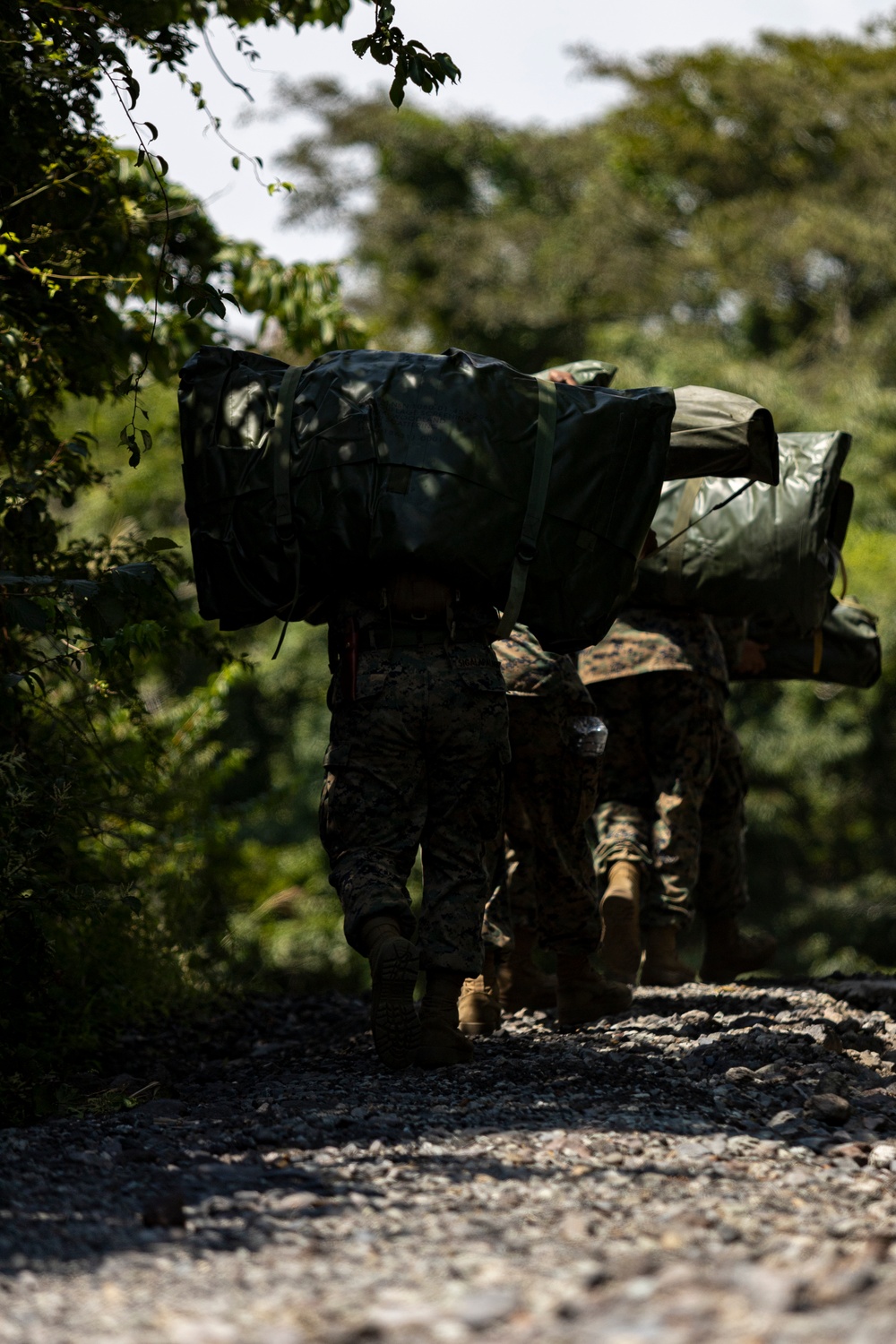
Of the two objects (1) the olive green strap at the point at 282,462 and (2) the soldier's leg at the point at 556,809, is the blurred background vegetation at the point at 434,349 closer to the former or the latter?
(1) the olive green strap at the point at 282,462

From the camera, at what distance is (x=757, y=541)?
18.5ft

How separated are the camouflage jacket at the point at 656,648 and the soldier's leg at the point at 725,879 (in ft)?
1.94

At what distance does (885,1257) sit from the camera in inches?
102

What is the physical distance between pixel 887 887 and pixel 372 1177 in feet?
58.9

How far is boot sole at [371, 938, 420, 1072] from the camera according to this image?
4.02 meters

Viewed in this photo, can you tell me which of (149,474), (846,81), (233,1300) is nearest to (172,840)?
(233,1300)

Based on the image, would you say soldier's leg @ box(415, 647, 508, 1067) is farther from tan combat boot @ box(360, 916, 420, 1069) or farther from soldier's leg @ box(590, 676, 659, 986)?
soldier's leg @ box(590, 676, 659, 986)

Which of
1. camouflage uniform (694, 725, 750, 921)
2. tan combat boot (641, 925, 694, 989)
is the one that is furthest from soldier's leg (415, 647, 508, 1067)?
camouflage uniform (694, 725, 750, 921)

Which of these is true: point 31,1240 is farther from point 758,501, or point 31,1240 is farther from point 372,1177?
point 758,501

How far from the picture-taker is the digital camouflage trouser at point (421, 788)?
4.21 metres

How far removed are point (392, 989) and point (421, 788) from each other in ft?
1.92

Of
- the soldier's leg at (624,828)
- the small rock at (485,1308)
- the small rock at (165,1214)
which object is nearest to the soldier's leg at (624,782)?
the soldier's leg at (624,828)

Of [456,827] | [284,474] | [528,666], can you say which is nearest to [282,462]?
[284,474]

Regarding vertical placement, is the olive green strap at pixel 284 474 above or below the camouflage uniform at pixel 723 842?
above
